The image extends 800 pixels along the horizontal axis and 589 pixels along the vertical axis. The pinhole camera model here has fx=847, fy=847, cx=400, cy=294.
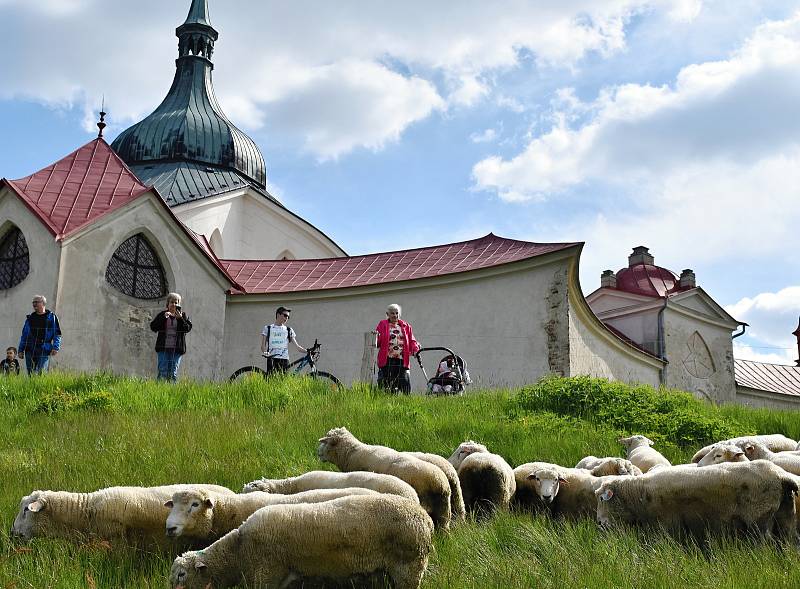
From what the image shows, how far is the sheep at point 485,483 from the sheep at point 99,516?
2019mm

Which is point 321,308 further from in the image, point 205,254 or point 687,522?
point 687,522

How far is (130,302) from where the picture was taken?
19562mm

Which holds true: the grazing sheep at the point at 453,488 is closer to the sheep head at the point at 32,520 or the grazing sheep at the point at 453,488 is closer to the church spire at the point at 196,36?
the sheep head at the point at 32,520

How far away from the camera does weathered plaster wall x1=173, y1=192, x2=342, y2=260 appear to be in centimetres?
2992

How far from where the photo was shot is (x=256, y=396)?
1124 cm

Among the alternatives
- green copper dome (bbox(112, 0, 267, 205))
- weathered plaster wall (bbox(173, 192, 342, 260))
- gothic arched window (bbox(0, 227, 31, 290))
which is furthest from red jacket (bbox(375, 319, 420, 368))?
green copper dome (bbox(112, 0, 267, 205))

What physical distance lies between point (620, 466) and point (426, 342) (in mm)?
13410

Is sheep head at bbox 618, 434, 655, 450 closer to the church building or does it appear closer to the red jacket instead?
the red jacket

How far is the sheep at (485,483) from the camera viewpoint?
657 cm

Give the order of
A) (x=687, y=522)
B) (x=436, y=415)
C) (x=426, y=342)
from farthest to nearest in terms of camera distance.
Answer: (x=426, y=342) < (x=436, y=415) < (x=687, y=522)

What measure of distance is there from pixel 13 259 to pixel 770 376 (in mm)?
39221

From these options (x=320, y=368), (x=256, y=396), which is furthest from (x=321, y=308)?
(x=256, y=396)

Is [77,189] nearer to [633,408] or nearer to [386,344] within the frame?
[386,344]

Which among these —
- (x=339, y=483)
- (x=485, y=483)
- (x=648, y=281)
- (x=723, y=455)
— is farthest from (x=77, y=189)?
(x=648, y=281)
